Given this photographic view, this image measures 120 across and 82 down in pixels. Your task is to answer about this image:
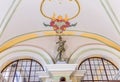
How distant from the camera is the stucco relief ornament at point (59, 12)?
7.29m

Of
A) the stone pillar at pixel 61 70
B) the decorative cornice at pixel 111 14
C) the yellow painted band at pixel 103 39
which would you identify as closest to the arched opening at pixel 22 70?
the stone pillar at pixel 61 70

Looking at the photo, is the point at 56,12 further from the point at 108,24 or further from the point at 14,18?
the point at 108,24

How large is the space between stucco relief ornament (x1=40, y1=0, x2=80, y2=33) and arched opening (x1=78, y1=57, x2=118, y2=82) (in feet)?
6.06

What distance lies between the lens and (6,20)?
24.6 ft

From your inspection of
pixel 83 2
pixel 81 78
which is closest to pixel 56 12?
pixel 83 2

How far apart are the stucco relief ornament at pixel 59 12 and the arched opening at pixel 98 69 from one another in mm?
1846

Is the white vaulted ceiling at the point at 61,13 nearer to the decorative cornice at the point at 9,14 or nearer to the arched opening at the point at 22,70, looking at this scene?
the decorative cornice at the point at 9,14

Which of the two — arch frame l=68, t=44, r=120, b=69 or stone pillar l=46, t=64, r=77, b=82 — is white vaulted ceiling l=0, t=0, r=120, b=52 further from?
stone pillar l=46, t=64, r=77, b=82

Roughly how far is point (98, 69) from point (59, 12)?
10.4ft

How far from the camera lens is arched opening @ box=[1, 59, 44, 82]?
8.33 m

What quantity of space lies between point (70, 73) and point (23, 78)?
7.58 feet

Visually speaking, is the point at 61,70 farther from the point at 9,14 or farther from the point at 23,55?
the point at 9,14

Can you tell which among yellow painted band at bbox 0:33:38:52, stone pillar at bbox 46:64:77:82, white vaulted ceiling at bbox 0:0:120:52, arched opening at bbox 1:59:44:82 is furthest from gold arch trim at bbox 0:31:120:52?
stone pillar at bbox 46:64:77:82

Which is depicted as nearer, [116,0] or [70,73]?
[116,0]
